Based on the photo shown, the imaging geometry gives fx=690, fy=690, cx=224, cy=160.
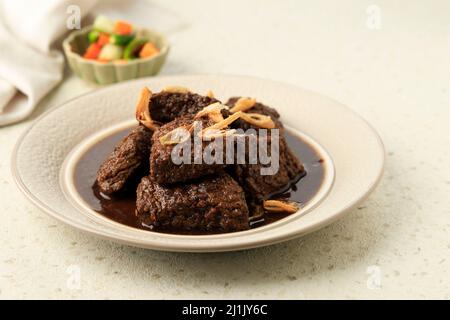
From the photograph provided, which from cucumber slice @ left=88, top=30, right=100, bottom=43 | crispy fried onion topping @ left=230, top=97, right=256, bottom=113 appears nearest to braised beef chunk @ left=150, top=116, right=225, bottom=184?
crispy fried onion topping @ left=230, top=97, right=256, bottom=113

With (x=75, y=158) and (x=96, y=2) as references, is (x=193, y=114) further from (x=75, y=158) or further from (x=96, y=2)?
(x=96, y=2)

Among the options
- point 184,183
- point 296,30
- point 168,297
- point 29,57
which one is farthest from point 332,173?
point 296,30

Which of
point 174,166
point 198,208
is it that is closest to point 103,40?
point 174,166

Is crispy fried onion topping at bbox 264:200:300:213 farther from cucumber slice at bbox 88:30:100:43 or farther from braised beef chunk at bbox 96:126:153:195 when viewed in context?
cucumber slice at bbox 88:30:100:43

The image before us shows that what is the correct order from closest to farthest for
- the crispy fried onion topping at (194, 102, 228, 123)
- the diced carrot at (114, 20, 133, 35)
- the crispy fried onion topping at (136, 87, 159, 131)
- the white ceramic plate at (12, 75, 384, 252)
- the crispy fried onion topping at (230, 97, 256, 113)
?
the white ceramic plate at (12, 75, 384, 252), the crispy fried onion topping at (194, 102, 228, 123), the crispy fried onion topping at (136, 87, 159, 131), the crispy fried onion topping at (230, 97, 256, 113), the diced carrot at (114, 20, 133, 35)

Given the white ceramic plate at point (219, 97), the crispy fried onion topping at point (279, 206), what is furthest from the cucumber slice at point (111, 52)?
the crispy fried onion topping at point (279, 206)

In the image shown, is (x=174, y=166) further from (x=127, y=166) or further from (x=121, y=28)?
(x=121, y=28)
